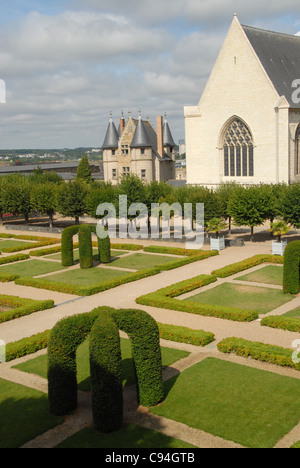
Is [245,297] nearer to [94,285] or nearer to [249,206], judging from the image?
[94,285]

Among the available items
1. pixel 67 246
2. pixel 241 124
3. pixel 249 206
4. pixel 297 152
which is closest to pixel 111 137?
pixel 241 124

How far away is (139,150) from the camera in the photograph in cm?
6359

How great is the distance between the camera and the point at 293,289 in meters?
22.4

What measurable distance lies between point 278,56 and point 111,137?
2888cm

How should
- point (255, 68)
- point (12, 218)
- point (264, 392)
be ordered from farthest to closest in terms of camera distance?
point (12, 218)
point (255, 68)
point (264, 392)

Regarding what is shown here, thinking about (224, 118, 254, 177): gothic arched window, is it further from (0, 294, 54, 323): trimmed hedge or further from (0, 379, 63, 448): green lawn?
(0, 379, 63, 448): green lawn

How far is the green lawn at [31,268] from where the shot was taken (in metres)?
29.6

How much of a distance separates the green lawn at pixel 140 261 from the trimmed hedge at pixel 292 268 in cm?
997

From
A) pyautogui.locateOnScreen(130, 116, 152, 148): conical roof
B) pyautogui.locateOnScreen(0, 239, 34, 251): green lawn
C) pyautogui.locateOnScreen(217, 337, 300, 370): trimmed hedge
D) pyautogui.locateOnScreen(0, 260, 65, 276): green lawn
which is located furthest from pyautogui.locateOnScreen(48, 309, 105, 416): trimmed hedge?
pyautogui.locateOnScreen(130, 116, 152, 148): conical roof

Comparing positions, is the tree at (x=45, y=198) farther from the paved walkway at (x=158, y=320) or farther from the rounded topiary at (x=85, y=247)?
the paved walkway at (x=158, y=320)
